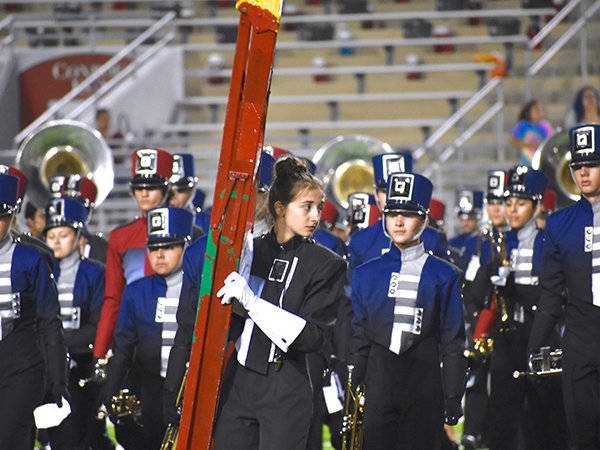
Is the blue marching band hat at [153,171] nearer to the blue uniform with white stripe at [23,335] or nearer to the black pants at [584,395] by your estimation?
the blue uniform with white stripe at [23,335]

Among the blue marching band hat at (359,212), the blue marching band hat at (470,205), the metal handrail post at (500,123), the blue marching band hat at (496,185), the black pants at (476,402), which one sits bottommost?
the black pants at (476,402)

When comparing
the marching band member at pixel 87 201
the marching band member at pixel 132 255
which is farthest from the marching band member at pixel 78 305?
the marching band member at pixel 87 201

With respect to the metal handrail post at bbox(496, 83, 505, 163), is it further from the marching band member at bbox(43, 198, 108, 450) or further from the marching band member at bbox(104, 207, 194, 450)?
the marching band member at bbox(104, 207, 194, 450)

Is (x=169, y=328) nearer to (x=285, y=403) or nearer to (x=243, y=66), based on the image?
(x=285, y=403)

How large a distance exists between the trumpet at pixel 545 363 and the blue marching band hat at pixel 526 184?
1.65m

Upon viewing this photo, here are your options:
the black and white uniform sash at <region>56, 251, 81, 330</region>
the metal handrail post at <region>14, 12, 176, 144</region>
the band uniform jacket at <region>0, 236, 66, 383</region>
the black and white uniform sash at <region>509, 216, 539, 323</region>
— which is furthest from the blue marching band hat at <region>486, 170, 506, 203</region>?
the metal handrail post at <region>14, 12, 176, 144</region>

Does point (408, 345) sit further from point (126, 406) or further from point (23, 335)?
point (23, 335)

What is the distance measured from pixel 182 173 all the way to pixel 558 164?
380cm

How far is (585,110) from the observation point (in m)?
11.4

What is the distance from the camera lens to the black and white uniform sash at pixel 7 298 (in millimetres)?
4852

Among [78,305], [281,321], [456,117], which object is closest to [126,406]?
[78,305]

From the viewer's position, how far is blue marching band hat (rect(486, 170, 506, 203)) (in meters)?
7.51

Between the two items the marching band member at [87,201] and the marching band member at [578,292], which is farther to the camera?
the marching band member at [87,201]

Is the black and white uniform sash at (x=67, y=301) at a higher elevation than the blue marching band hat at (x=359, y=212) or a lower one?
lower
